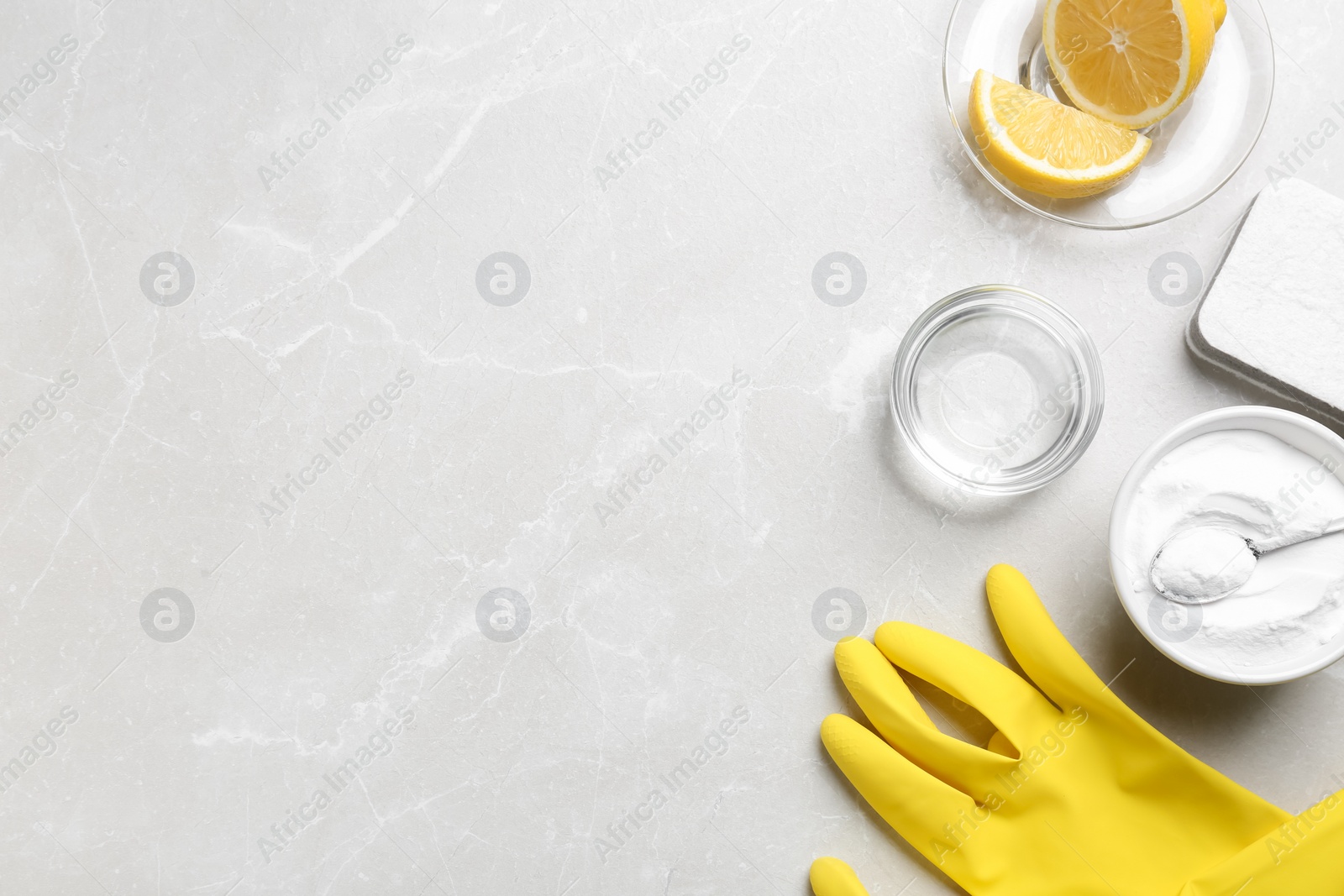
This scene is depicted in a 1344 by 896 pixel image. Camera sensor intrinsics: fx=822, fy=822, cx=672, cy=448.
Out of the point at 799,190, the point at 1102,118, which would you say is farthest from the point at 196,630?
the point at 1102,118

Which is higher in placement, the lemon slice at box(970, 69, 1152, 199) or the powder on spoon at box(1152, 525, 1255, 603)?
the lemon slice at box(970, 69, 1152, 199)

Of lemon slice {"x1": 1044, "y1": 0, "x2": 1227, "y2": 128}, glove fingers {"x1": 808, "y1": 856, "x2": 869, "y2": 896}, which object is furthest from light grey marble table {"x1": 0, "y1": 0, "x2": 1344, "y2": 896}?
lemon slice {"x1": 1044, "y1": 0, "x2": 1227, "y2": 128}

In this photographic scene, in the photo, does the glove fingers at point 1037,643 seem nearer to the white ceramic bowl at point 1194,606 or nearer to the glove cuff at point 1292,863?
the white ceramic bowl at point 1194,606

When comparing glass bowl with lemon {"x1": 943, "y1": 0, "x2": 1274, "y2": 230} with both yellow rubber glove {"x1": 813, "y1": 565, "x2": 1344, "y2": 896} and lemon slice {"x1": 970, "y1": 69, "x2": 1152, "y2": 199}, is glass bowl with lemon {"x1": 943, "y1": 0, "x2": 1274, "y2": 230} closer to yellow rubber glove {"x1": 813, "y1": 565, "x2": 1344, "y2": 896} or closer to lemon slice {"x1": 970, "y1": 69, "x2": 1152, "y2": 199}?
lemon slice {"x1": 970, "y1": 69, "x2": 1152, "y2": 199}

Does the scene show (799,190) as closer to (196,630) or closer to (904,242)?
(904,242)

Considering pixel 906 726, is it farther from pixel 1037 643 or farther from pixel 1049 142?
pixel 1049 142

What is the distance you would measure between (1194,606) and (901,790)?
36 centimetres

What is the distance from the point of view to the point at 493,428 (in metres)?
0.97

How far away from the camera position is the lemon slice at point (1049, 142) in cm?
88

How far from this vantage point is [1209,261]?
3.15 feet

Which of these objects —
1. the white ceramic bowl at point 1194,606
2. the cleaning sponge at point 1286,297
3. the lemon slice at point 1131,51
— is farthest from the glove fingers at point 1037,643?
the lemon slice at point 1131,51

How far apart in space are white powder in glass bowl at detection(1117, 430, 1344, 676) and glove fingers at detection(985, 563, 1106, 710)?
0.11m

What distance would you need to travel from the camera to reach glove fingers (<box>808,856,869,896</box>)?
2.98 feet

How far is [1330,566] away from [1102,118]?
0.52 metres
